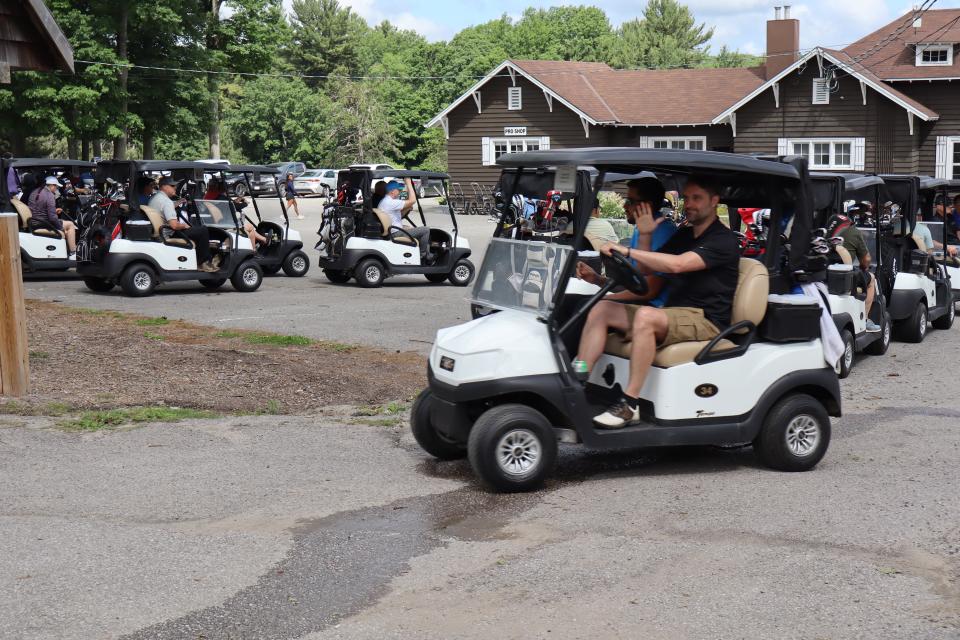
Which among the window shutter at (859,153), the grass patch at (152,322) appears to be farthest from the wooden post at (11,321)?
the window shutter at (859,153)

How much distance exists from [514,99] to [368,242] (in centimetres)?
2537

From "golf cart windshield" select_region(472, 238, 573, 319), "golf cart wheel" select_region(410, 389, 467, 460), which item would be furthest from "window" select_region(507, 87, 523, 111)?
"golf cart wheel" select_region(410, 389, 467, 460)

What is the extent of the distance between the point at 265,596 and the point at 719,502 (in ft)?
8.75

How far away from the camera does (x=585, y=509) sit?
254 inches

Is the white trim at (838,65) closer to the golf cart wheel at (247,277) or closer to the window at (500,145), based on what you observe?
the window at (500,145)

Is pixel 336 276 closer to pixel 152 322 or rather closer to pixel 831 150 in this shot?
pixel 152 322

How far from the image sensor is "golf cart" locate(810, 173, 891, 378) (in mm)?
11516

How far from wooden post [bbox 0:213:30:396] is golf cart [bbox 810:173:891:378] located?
6860 millimetres

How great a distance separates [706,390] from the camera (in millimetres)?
7078

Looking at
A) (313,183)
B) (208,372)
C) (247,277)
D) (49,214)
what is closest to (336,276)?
(247,277)

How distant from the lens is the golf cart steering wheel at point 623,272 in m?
6.71

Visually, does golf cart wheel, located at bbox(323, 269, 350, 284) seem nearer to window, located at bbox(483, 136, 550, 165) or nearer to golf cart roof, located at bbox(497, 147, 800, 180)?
golf cart roof, located at bbox(497, 147, 800, 180)

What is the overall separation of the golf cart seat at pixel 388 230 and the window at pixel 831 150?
2126cm

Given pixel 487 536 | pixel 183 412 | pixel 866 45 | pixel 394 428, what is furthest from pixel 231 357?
pixel 866 45
